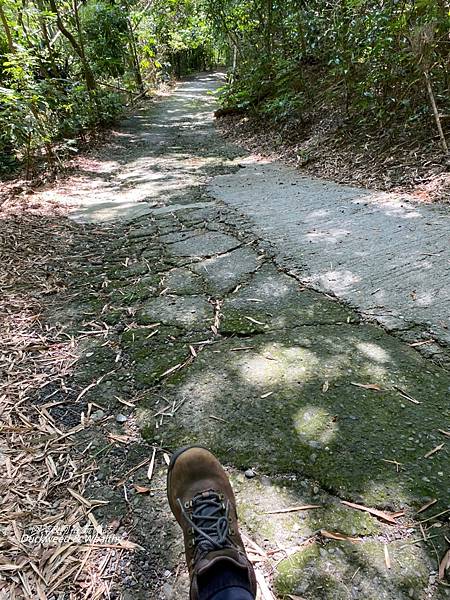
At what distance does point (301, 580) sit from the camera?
3.60 feet

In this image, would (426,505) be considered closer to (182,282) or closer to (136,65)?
(182,282)

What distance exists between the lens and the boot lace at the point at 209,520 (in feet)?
3.74

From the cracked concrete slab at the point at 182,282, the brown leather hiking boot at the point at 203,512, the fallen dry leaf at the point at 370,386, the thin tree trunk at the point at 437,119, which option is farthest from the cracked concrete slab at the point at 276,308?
the thin tree trunk at the point at 437,119

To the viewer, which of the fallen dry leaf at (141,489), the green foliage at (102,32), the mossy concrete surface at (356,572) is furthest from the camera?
the green foliage at (102,32)

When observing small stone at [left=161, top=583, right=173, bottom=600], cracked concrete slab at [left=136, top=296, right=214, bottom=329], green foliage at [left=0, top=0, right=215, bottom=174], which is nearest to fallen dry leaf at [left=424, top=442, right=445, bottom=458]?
small stone at [left=161, top=583, right=173, bottom=600]

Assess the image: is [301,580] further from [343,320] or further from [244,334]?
[343,320]

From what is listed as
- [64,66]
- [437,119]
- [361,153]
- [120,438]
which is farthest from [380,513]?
[64,66]

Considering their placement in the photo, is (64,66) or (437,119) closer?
(437,119)

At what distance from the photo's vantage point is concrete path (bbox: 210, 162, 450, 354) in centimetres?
216

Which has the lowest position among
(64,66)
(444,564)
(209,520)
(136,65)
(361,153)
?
(444,564)

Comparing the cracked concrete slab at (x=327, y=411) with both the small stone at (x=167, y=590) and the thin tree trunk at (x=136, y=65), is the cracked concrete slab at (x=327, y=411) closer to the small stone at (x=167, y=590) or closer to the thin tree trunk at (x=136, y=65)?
the small stone at (x=167, y=590)

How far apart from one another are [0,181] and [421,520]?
556cm

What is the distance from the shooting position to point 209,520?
3.95ft

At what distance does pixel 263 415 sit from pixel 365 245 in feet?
5.67
